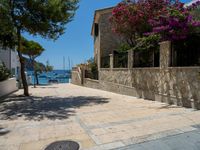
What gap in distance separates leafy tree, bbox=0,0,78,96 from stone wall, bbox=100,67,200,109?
16.8ft

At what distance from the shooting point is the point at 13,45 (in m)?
13.5

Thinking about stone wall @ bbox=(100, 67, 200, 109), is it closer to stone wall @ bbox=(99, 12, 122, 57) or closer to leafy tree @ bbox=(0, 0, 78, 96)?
leafy tree @ bbox=(0, 0, 78, 96)

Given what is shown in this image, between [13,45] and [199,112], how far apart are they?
11.7 metres

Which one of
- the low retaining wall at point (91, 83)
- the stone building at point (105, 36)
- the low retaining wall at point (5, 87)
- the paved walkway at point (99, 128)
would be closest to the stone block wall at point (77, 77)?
the low retaining wall at point (91, 83)

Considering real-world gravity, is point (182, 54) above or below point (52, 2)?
below

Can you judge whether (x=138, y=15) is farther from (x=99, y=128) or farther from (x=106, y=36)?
(x=99, y=128)

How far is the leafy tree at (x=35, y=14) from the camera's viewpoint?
11.1 meters

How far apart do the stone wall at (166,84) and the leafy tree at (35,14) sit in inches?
202

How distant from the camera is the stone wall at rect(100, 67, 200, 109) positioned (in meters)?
7.32

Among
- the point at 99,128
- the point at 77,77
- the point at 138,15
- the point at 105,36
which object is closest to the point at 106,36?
the point at 105,36

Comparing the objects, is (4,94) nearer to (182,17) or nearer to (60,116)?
(60,116)

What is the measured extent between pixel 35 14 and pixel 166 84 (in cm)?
797

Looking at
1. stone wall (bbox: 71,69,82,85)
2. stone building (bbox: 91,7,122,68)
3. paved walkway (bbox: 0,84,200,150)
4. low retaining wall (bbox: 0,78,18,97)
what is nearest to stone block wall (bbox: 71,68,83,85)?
stone wall (bbox: 71,69,82,85)

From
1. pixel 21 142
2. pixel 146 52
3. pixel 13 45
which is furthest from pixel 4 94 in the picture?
pixel 21 142
